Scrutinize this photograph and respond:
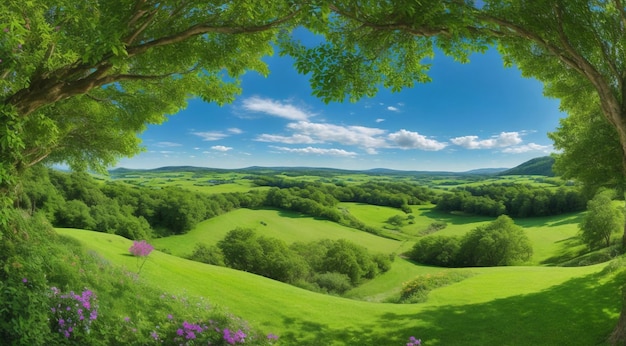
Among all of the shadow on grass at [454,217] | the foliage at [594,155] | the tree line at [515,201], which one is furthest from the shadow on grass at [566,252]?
the foliage at [594,155]

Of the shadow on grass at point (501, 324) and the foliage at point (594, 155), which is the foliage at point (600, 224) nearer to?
the foliage at point (594, 155)

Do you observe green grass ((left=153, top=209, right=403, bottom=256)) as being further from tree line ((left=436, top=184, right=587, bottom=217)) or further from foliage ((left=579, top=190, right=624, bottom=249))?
foliage ((left=579, top=190, right=624, bottom=249))

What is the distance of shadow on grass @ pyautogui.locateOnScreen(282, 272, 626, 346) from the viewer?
31.7 feet

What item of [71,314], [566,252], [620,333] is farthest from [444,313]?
[566,252]

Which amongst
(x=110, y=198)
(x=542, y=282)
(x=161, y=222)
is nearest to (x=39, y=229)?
(x=542, y=282)

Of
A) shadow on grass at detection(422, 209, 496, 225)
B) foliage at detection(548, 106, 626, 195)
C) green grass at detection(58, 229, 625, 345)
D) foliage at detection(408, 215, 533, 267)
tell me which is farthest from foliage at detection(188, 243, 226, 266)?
shadow on grass at detection(422, 209, 496, 225)

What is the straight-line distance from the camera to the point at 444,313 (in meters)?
13.3

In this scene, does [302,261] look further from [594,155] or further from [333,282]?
[594,155]

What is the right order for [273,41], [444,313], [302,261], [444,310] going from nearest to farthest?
[273,41]
[444,313]
[444,310]
[302,261]

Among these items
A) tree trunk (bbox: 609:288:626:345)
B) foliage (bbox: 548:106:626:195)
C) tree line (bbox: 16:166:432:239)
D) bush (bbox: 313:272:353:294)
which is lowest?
bush (bbox: 313:272:353:294)

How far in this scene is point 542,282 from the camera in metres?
18.7

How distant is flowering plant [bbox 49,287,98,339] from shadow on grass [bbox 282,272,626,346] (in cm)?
520

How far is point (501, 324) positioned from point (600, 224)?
56.5m

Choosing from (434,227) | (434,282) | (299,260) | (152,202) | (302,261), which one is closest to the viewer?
(434,282)
